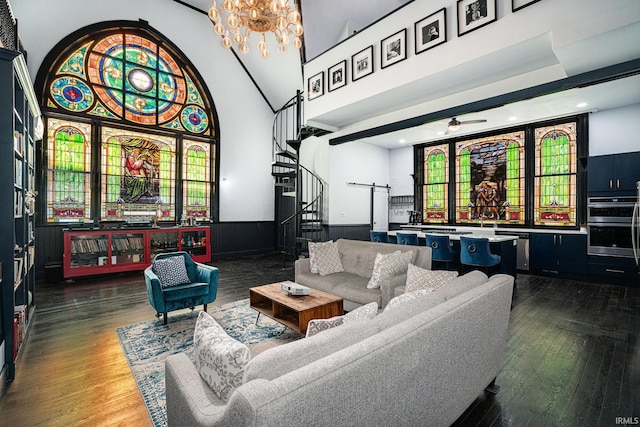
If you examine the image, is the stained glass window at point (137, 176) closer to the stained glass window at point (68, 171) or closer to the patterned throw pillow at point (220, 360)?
the stained glass window at point (68, 171)

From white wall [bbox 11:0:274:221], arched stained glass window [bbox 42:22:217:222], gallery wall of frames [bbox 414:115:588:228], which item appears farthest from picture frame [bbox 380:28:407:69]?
arched stained glass window [bbox 42:22:217:222]

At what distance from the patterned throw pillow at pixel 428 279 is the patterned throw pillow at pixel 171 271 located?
2.76 m

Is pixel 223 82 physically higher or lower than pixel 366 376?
higher

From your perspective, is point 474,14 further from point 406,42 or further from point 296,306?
point 296,306

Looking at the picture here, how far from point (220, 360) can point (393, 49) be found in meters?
5.11

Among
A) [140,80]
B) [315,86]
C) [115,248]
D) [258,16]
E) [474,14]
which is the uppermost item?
[140,80]

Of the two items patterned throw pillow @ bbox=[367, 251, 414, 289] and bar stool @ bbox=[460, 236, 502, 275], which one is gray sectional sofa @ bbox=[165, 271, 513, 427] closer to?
patterned throw pillow @ bbox=[367, 251, 414, 289]

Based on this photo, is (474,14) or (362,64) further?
(362,64)

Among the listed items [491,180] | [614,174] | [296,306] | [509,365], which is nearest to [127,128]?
[296,306]

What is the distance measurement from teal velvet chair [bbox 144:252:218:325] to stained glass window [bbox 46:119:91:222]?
394 cm

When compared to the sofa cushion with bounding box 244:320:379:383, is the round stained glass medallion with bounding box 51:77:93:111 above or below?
above

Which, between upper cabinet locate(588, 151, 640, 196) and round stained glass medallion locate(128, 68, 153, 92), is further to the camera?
round stained glass medallion locate(128, 68, 153, 92)

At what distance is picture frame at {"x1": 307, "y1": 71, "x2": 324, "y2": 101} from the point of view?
6.25m

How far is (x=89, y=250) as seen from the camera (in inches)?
227
